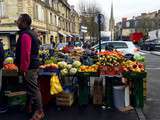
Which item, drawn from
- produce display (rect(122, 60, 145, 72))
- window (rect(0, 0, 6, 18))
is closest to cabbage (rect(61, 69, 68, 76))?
produce display (rect(122, 60, 145, 72))

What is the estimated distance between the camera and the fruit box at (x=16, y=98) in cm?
880

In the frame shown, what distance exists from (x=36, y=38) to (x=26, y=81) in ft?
2.78

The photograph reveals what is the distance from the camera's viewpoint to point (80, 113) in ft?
27.4

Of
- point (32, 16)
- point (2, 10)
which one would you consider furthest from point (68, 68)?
point (32, 16)

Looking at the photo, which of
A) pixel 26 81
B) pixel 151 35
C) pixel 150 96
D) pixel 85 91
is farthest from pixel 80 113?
pixel 151 35

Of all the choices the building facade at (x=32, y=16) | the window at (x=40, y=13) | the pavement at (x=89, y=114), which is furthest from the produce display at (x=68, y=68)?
the window at (x=40, y=13)

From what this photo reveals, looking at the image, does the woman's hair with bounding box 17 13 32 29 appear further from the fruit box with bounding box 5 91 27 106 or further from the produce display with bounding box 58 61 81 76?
the fruit box with bounding box 5 91 27 106

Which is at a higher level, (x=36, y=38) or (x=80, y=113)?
(x=36, y=38)

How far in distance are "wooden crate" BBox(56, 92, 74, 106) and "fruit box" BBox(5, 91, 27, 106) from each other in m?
0.77

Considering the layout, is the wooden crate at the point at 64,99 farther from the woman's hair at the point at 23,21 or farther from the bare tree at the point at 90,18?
the bare tree at the point at 90,18

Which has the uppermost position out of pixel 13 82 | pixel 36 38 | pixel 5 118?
pixel 36 38

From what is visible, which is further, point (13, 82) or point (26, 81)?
point (13, 82)

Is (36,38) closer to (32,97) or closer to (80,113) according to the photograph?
(32,97)

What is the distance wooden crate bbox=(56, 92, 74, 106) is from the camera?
349 inches
